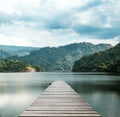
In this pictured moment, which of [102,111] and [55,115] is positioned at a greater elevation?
[55,115]

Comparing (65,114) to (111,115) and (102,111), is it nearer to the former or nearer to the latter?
(111,115)

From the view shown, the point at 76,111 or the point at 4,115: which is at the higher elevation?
the point at 76,111

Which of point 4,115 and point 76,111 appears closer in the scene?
point 76,111

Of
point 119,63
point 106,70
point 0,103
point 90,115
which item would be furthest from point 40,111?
point 106,70

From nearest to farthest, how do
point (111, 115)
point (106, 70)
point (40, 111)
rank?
point (40, 111)
point (111, 115)
point (106, 70)

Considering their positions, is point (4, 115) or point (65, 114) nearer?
point (65, 114)

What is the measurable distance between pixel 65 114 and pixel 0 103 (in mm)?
18390

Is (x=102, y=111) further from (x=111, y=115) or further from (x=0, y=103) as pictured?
(x=0, y=103)

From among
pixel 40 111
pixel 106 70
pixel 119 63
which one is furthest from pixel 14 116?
pixel 106 70

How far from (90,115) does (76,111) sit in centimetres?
158

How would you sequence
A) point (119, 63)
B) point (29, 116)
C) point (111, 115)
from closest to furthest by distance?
point (29, 116) → point (111, 115) → point (119, 63)

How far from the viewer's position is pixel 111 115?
67.5 ft

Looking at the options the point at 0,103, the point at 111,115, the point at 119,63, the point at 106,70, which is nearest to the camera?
the point at 111,115

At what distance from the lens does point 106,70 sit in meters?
199
